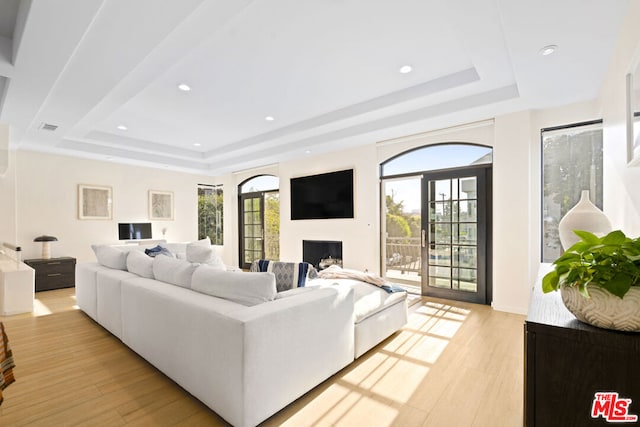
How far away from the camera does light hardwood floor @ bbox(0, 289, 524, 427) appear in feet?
6.08

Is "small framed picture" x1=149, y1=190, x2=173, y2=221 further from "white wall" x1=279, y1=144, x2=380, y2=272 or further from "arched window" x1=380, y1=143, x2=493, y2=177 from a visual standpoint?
"arched window" x1=380, y1=143, x2=493, y2=177

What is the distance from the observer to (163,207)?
7.29m

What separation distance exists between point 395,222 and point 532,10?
453cm

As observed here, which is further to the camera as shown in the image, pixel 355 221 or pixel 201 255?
pixel 355 221

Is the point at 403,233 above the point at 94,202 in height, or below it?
below

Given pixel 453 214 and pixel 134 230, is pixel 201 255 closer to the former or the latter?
pixel 134 230

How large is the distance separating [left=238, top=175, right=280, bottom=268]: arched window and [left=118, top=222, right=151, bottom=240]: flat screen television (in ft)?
7.07

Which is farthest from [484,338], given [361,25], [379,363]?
[361,25]

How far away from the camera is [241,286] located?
6.70 feet

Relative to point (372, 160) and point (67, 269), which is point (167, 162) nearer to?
point (67, 269)

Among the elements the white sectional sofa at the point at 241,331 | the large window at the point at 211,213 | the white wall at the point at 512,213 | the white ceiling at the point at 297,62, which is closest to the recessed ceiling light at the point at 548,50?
the white ceiling at the point at 297,62

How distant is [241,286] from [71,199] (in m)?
5.92

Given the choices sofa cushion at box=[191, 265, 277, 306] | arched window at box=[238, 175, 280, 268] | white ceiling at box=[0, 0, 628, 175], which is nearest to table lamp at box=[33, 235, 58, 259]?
white ceiling at box=[0, 0, 628, 175]

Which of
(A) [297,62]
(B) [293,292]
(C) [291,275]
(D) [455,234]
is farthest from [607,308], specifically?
(D) [455,234]
